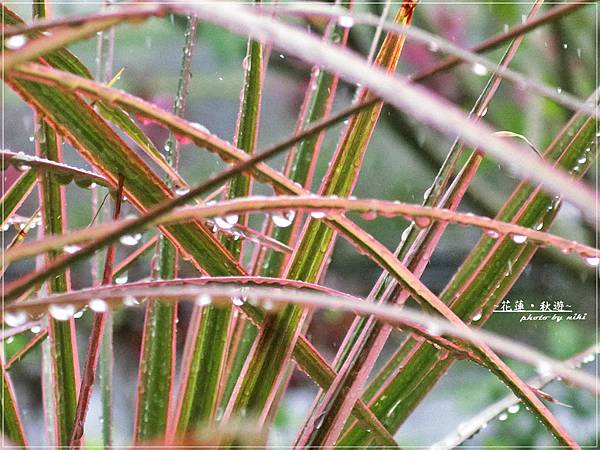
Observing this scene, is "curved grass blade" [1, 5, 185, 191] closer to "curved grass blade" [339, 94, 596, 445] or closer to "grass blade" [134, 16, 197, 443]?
"grass blade" [134, 16, 197, 443]

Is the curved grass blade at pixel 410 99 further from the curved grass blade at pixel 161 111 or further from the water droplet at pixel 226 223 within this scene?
the water droplet at pixel 226 223

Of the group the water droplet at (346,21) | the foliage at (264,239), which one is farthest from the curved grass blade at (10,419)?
the water droplet at (346,21)

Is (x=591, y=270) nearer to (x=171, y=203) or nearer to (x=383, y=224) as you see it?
(x=383, y=224)

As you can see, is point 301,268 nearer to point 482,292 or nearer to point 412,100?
point 482,292

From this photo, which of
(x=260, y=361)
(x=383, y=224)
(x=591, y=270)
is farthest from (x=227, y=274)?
(x=591, y=270)

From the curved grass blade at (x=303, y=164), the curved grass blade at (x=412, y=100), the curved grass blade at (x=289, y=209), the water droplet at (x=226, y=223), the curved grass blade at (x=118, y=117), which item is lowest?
the curved grass blade at (x=412, y=100)

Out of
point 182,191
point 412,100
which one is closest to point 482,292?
point 182,191

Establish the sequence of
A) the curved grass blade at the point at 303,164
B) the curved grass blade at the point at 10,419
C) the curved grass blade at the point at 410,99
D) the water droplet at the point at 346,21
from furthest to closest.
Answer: the curved grass blade at the point at 303,164, the curved grass blade at the point at 10,419, the water droplet at the point at 346,21, the curved grass blade at the point at 410,99

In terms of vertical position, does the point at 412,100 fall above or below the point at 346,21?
below

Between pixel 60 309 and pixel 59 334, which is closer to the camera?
pixel 60 309

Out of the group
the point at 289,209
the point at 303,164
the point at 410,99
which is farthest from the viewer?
the point at 303,164

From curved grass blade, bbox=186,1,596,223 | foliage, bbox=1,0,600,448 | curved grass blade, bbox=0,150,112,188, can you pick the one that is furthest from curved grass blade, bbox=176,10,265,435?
curved grass blade, bbox=186,1,596,223

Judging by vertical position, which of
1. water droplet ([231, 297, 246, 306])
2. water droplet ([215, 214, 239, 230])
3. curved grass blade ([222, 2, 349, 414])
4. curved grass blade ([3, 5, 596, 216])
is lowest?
curved grass blade ([3, 5, 596, 216])
